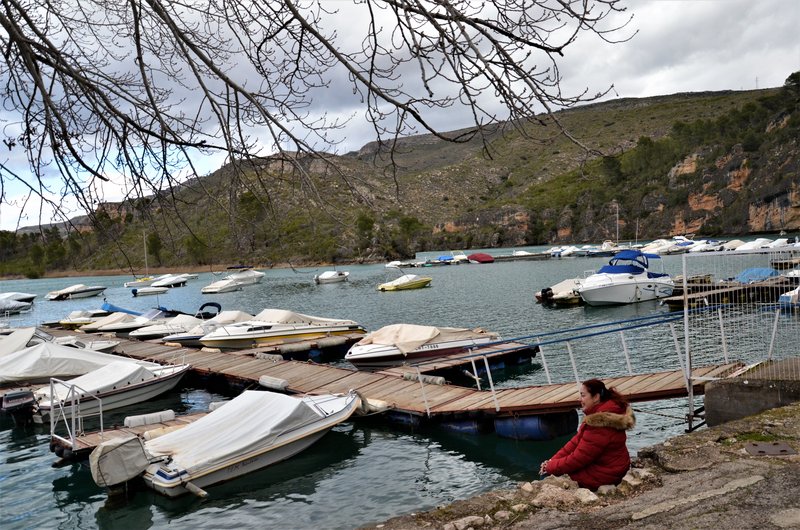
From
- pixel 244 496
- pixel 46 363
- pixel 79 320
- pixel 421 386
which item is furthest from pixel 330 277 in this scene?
pixel 244 496

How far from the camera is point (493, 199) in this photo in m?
189

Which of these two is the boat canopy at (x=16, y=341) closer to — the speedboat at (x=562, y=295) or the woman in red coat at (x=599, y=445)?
the woman in red coat at (x=599, y=445)

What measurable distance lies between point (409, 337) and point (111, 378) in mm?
10646

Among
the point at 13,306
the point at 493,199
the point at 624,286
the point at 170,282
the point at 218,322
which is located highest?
the point at 493,199

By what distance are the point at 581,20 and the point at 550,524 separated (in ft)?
14.8

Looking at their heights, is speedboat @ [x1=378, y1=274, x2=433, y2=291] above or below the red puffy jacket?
below

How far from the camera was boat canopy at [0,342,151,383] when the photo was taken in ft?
73.1

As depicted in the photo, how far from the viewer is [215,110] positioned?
5.42 m

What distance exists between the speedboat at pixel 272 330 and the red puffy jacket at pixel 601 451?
2529 cm

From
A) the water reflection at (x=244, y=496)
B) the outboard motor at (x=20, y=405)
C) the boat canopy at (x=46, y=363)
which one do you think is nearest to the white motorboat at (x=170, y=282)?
the boat canopy at (x=46, y=363)

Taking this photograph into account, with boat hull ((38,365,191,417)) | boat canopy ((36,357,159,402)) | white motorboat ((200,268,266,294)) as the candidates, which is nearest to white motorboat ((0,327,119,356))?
boat canopy ((36,357,159,402))

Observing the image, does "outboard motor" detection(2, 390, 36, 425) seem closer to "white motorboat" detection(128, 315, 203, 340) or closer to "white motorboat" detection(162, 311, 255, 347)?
"white motorboat" detection(162, 311, 255, 347)

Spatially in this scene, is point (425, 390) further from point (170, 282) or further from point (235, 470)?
point (170, 282)

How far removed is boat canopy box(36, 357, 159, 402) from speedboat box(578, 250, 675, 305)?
2908 centimetres
